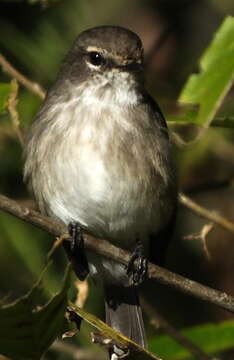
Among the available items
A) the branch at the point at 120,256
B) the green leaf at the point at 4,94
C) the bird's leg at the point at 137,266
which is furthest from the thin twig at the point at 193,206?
the green leaf at the point at 4,94

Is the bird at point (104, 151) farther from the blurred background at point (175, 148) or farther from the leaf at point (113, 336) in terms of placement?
the leaf at point (113, 336)

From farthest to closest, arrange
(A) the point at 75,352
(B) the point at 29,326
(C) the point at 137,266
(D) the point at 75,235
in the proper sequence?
(A) the point at 75,352
(C) the point at 137,266
(D) the point at 75,235
(B) the point at 29,326

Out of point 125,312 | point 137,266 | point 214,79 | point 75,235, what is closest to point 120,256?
point 75,235

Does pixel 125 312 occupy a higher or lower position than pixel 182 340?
lower

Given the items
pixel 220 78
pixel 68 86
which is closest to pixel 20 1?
pixel 68 86

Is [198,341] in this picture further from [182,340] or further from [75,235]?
[75,235]
